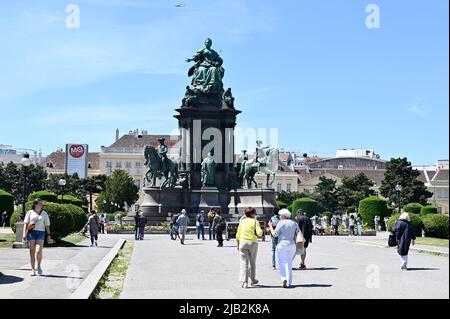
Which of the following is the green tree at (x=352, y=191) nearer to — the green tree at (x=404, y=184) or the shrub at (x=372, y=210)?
the green tree at (x=404, y=184)

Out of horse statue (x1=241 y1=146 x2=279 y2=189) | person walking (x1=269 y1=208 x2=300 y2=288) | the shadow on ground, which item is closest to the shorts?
the shadow on ground

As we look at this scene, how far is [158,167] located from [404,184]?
212ft

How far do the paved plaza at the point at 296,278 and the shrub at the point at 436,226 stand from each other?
1557 cm

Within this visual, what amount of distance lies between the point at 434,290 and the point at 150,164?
124 ft

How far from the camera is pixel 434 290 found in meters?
14.2

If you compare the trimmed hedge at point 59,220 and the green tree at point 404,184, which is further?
the green tree at point 404,184

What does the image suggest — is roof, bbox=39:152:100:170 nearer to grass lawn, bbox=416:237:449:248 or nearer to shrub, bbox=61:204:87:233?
shrub, bbox=61:204:87:233

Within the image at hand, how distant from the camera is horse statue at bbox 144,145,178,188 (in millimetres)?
50656

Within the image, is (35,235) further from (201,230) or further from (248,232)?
(201,230)

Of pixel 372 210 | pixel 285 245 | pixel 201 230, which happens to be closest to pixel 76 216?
pixel 201 230

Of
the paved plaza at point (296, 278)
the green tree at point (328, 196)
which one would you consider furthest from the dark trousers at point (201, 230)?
the green tree at point (328, 196)

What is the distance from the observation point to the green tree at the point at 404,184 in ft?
346

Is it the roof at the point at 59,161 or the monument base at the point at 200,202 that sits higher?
the roof at the point at 59,161
